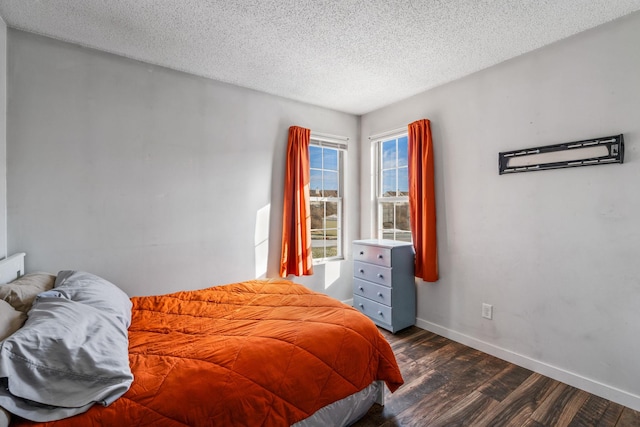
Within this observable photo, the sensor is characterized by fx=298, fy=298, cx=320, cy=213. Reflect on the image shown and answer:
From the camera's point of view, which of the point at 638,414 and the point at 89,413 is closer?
the point at 89,413

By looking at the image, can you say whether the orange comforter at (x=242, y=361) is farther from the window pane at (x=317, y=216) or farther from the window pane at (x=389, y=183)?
the window pane at (x=389, y=183)

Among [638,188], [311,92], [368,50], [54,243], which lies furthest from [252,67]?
[638,188]

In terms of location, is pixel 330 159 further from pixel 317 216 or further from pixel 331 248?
pixel 331 248

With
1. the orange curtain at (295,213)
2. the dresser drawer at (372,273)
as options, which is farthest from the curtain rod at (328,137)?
the dresser drawer at (372,273)

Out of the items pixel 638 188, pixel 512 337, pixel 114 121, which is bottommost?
pixel 512 337

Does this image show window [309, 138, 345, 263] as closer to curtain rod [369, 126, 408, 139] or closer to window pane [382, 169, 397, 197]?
curtain rod [369, 126, 408, 139]

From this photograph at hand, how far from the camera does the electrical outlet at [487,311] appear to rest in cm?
266

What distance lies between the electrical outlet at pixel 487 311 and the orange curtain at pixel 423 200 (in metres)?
0.49

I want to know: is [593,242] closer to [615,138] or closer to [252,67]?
[615,138]

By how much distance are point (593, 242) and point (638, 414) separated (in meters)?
1.08

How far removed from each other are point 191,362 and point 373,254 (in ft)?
7.23

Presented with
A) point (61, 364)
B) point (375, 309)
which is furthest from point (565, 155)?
point (61, 364)

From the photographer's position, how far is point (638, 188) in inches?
74.9

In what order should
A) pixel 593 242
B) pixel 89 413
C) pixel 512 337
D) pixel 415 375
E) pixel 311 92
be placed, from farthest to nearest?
pixel 311 92, pixel 512 337, pixel 415 375, pixel 593 242, pixel 89 413
